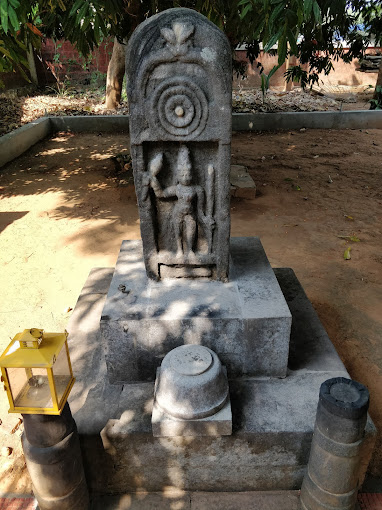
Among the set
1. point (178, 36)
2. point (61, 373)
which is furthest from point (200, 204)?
point (61, 373)

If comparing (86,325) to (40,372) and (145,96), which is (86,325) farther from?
(145,96)

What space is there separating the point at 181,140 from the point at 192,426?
1.84 meters

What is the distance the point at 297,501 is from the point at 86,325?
2.11 m

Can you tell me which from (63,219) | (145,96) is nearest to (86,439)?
(145,96)

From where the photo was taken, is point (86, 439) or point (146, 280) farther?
point (146, 280)

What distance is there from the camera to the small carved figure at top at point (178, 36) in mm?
2520

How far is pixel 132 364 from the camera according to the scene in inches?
117

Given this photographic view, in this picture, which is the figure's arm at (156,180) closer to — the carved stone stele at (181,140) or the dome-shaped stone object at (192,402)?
the carved stone stele at (181,140)

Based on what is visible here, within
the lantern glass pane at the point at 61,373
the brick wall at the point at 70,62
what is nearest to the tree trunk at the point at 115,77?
the brick wall at the point at 70,62

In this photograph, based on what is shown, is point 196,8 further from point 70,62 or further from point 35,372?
point 70,62

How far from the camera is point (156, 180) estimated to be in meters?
2.96

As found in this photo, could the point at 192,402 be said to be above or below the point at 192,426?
above

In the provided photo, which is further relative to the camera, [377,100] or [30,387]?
[377,100]

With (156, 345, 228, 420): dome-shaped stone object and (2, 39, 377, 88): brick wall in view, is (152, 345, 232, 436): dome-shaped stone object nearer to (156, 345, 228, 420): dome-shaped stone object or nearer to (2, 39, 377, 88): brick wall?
(156, 345, 228, 420): dome-shaped stone object
